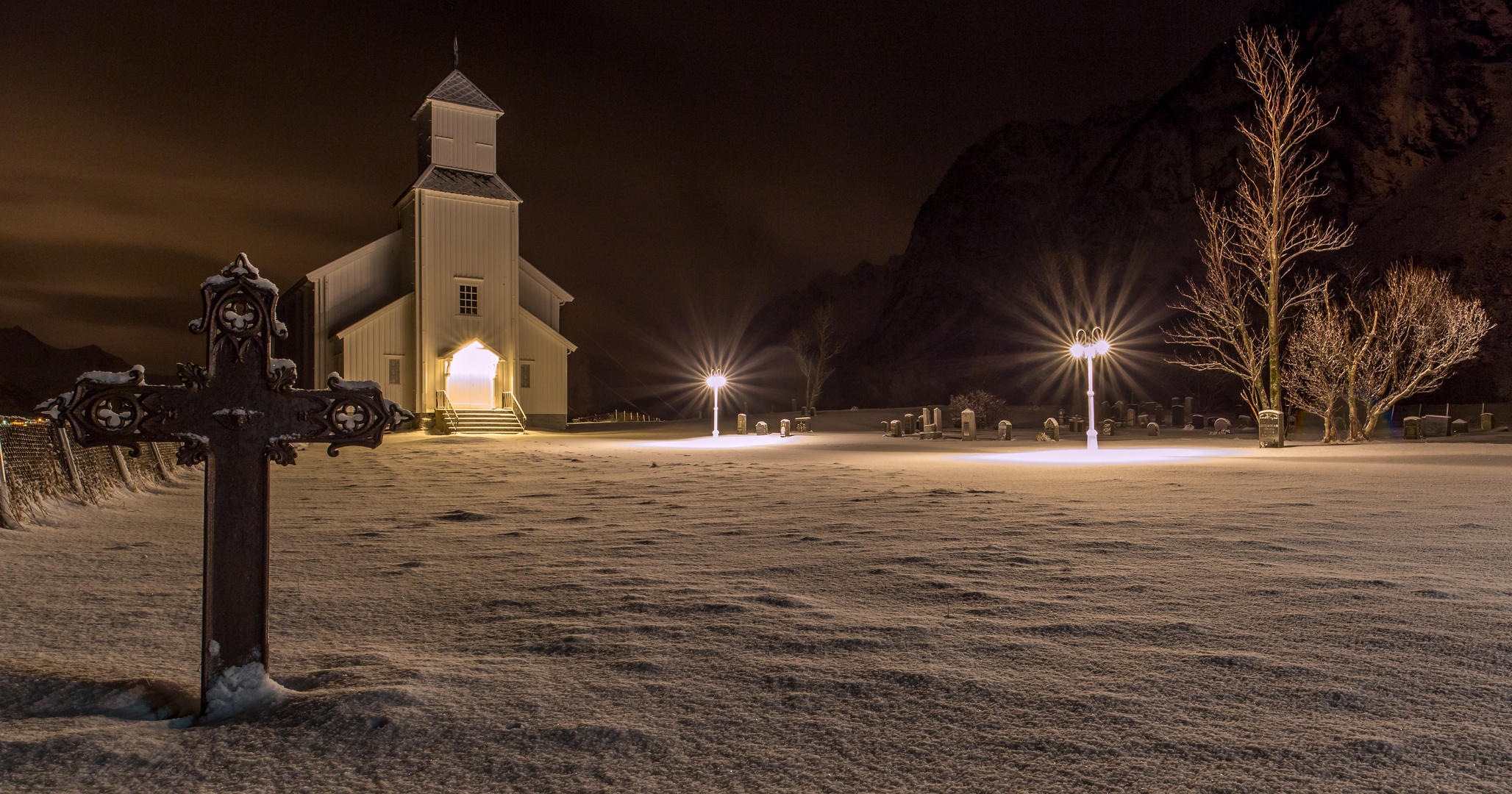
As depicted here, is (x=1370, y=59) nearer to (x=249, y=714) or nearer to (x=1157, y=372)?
(x=1157, y=372)

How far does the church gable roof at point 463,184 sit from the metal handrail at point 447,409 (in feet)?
27.8

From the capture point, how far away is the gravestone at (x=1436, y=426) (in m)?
26.6

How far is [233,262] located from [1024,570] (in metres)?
5.27

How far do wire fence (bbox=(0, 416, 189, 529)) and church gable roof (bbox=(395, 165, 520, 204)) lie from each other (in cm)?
2398

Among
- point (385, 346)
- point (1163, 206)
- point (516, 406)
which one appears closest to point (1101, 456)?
→ point (516, 406)

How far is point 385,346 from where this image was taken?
109ft

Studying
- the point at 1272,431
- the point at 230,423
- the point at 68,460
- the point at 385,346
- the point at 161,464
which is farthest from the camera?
the point at 385,346

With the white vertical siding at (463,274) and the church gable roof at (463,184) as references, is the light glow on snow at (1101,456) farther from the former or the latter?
the church gable roof at (463,184)

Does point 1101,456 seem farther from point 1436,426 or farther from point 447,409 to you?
point 447,409

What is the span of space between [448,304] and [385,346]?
3.00m

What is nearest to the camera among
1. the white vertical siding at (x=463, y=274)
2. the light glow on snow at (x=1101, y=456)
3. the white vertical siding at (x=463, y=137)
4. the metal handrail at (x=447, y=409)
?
the light glow on snow at (x=1101, y=456)

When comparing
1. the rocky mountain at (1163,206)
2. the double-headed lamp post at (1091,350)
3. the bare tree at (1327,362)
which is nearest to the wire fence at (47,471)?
the double-headed lamp post at (1091,350)

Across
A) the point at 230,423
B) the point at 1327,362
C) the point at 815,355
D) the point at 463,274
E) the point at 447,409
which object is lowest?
the point at 230,423

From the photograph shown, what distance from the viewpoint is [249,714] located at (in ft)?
10.5
